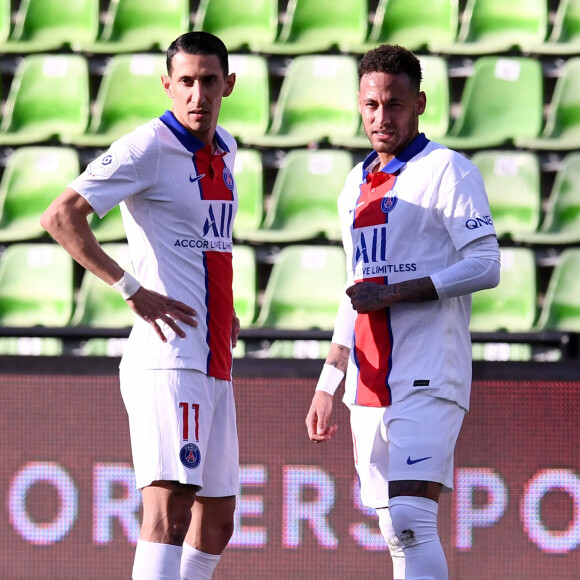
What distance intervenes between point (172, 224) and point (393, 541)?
110 centimetres

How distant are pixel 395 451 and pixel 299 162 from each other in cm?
314

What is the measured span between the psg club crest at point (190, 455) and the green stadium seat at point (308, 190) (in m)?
2.92

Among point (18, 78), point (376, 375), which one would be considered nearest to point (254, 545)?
point (376, 375)

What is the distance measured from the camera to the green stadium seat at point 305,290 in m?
5.54

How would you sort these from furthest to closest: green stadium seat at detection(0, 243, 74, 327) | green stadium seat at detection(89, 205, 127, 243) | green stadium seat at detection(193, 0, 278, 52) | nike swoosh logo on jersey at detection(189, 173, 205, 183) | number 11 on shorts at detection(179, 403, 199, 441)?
green stadium seat at detection(193, 0, 278, 52) < green stadium seat at detection(89, 205, 127, 243) < green stadium seat at detection(0, 243, 74, 327) < nike swoosh logo on jersey at detection(189, 173, 205, 183) < number 11 on shorts at detection(179, 403, 199, 441)

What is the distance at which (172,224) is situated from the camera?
10.6ft

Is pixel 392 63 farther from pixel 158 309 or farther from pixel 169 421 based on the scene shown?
pixel 169 421

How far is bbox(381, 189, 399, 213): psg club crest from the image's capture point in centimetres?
326

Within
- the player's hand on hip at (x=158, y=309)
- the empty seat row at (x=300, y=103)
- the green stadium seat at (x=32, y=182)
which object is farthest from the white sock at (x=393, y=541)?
the green stadium seat at (x=32, y=182)

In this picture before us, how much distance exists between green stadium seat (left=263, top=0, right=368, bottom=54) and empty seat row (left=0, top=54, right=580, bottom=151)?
0.23m

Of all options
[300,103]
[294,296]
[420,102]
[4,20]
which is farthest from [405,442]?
[4,20]

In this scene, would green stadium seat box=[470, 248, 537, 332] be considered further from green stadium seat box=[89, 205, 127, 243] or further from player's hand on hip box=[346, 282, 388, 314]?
player's hand on hip box=[346, 282, 388, 314]

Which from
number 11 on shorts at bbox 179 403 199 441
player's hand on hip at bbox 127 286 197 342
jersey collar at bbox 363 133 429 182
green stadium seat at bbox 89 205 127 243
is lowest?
number 11 on shorts at bbox 179 403 199 441

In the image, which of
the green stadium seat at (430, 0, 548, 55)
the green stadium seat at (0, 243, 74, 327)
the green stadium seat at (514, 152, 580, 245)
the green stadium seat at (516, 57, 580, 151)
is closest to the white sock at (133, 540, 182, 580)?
the green stadium seat at (0, 243, 74, 327)
